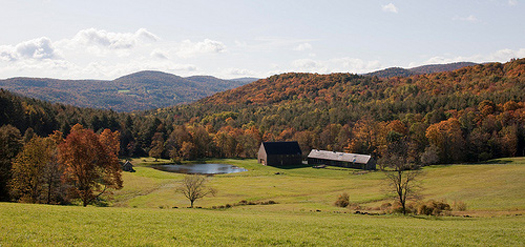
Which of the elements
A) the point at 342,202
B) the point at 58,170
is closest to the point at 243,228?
the point at 342,202

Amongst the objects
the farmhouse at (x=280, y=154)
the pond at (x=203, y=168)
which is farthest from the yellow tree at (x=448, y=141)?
the pond at (x=203, y=168)

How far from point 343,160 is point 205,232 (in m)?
78.4

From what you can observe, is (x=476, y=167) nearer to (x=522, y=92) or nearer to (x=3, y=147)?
(x=522, y=92)

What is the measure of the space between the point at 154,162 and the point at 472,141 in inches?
3466

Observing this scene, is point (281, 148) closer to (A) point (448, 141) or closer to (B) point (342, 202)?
(A) point (448, 141)

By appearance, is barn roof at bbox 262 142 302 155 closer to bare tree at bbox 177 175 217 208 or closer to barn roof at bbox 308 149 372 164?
barn roof at bbox 308 149 372 164

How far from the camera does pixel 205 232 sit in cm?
1934

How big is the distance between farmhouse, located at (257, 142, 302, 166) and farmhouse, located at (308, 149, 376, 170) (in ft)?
14.3

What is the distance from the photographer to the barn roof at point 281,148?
101688 mm

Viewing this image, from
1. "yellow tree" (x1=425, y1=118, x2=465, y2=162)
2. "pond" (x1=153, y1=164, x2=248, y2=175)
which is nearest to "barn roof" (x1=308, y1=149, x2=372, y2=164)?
"yellow tree" (x1=425, y1=118, x2=465, y2=162)

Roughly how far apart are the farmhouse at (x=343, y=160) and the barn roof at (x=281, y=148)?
512 cm

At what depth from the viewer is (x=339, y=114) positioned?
129875mm

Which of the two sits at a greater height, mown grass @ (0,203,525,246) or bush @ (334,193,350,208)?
mown grass @ (0,203,525,246)

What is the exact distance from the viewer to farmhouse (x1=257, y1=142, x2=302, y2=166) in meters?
101
